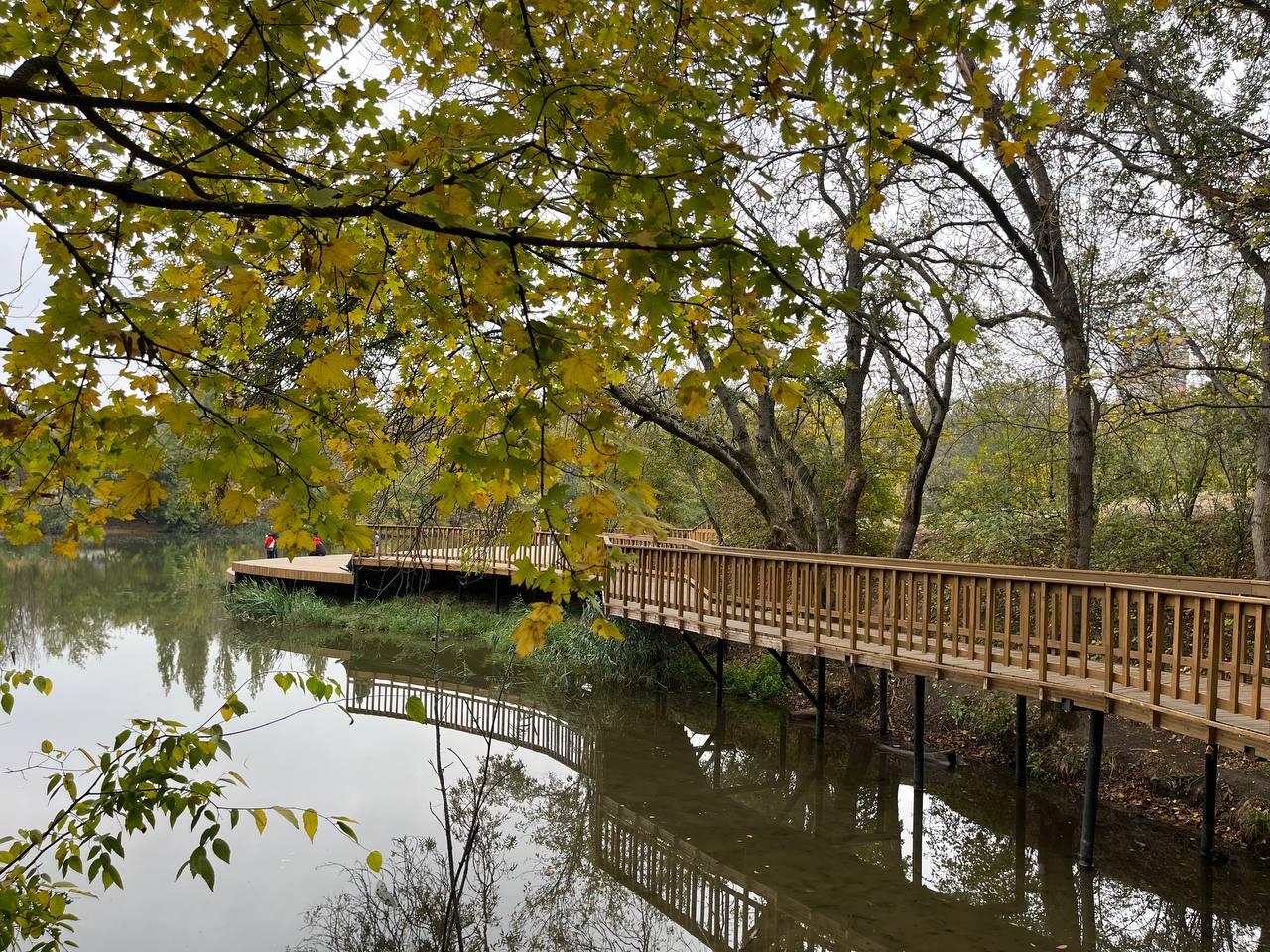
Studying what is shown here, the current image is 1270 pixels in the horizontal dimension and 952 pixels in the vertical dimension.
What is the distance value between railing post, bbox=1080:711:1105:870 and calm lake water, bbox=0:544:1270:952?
0.44ft

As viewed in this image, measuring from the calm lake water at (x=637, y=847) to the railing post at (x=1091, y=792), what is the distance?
135mm

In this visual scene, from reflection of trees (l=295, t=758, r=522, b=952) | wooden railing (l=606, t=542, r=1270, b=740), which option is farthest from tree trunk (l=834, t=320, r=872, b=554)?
reflection of trees (l=295, t=758, r=522, b=952)

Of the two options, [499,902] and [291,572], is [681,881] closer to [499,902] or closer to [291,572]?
[499,902]

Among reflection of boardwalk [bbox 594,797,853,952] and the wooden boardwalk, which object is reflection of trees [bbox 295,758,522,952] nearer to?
reflection of boardwalk [bbox 594,797,853,952]

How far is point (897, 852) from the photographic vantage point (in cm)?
679

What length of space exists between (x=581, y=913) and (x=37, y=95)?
570cm

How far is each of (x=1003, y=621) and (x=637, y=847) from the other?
13.8 ft

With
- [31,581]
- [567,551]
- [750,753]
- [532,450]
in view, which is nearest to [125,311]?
[532,450]

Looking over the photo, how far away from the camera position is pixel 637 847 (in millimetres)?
7059

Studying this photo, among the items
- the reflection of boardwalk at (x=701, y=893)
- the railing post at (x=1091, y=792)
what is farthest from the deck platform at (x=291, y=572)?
the railing post at (x=1091, y=792)

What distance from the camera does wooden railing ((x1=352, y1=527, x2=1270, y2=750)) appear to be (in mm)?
5512

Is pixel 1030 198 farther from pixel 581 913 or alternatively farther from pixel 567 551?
pixel 567 551

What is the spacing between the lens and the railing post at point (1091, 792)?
637cm

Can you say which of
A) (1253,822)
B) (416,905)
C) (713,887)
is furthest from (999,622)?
(416,905)
